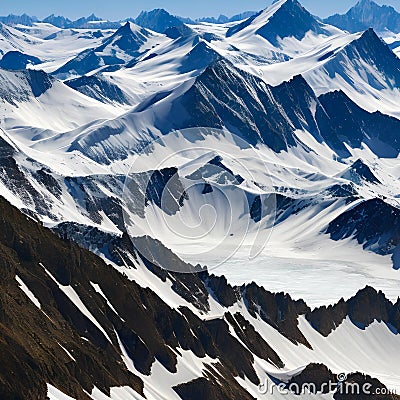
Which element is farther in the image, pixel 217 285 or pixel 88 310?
pixel 217 285

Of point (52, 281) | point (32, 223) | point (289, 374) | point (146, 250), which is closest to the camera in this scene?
point (52, 281)

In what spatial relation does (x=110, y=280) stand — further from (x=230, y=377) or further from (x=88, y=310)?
(x=230, y=377)

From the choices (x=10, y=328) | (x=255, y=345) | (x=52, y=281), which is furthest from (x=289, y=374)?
(x=10, y=328)

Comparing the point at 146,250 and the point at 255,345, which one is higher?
the point at 146,250

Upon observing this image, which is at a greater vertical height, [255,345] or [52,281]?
[52,281]

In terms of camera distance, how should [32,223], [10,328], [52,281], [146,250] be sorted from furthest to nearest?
[146,250] < [32,223] < [52,281] < [10,328]

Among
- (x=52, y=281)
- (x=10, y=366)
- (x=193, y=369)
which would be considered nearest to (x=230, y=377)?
(x=193, y=369)

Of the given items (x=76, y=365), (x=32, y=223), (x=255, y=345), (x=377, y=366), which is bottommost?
(x=377, y=366)

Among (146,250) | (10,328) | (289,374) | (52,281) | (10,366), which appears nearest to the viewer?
(10,366)

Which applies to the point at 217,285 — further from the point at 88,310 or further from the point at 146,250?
the point at 88,310
